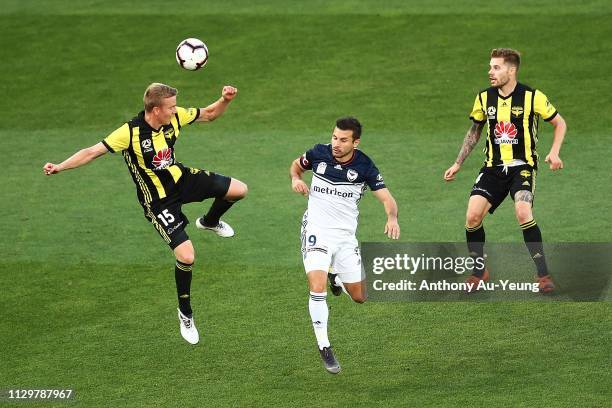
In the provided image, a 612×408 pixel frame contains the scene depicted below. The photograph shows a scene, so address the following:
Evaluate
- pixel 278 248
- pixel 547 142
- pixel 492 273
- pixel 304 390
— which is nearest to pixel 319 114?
pixel 547 142

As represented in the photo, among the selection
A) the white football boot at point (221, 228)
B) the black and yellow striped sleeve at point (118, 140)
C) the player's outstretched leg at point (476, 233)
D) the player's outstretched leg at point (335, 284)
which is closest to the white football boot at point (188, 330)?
the player's outstretched leg at point (335, 284)

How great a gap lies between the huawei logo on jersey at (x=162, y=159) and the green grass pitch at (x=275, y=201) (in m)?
1.71

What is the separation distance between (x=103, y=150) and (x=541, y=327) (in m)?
4.60

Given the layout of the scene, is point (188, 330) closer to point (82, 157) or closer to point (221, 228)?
point (221, 228)

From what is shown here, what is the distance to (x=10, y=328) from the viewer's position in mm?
10992

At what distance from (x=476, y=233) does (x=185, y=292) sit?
3.28 meters

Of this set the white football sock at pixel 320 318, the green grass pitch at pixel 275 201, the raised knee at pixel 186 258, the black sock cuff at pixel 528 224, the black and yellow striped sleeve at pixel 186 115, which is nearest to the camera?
the white football sock at pixel 320 318

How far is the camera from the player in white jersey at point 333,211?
974 centimetres

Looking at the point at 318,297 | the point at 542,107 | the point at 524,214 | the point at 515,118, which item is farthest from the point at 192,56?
the point at 524,214

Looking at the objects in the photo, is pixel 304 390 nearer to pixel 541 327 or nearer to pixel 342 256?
pixel 342 256

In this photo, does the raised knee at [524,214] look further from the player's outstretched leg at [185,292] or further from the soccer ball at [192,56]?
the soccer ball at [192,56]

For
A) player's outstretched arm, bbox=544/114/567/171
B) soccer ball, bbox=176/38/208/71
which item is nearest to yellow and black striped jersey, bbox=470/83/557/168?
player's outstretched arm, bbox=544/114/567/171

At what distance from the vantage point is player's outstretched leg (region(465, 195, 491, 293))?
11.4 m

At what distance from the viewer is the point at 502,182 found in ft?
37.3
